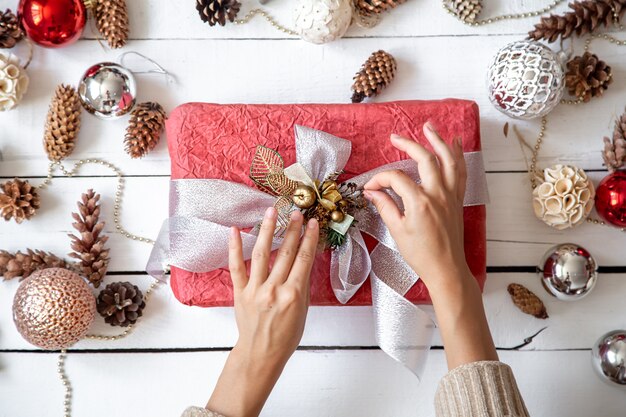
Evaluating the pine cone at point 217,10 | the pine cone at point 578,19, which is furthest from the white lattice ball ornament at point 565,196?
the pine cone at point 217,10

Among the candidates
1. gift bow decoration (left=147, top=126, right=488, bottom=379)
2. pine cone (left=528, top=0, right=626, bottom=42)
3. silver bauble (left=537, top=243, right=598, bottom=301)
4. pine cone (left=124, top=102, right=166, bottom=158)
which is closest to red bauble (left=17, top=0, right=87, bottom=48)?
pine cone (left=124, top=102, right=166, bottom=158)

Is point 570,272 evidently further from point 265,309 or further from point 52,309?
point 52,309

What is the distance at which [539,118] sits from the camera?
1125mm

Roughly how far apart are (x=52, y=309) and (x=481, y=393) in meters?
0.67

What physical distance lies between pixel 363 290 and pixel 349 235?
4.4 inches

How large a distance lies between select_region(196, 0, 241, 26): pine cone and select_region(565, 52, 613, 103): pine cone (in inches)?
24.4

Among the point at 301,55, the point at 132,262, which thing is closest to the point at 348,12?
the point at 301,55

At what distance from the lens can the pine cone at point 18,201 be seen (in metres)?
1.07

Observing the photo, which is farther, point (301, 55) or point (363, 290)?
point (301, 55)

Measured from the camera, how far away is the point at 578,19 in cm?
108

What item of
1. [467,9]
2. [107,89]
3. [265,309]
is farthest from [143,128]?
[467,9]

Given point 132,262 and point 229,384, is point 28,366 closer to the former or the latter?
point 132,262

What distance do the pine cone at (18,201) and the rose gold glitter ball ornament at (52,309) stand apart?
0.42 ft

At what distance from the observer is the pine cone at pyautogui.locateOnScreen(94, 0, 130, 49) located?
109cm
